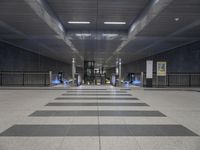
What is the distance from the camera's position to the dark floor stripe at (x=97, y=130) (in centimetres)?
511

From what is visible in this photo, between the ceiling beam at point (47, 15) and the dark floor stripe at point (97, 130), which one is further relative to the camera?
the ceiling beam at point (47, 15)

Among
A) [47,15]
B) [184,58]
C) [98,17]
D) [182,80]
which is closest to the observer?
[47,15]

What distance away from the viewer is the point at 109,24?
751 inches

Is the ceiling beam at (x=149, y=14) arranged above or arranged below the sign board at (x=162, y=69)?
above

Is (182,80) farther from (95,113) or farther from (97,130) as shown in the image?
(97,130)

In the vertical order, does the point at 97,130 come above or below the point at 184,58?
below

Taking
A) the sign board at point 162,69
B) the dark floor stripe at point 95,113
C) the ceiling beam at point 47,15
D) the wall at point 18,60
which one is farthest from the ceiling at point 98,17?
the dark floor stripe at point 95,113

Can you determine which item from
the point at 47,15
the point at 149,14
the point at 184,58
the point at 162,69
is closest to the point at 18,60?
the point at 47,15

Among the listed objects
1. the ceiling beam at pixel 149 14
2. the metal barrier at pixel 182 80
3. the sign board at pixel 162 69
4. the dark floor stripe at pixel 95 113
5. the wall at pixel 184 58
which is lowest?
the dark floor stripe at pixel 95 113

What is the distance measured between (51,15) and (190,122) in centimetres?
1155

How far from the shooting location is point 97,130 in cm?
540

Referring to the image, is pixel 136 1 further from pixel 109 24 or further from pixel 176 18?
pixel 109 24

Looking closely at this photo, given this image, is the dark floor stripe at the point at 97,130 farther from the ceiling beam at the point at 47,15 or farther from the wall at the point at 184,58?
the wall at the point at 184,58

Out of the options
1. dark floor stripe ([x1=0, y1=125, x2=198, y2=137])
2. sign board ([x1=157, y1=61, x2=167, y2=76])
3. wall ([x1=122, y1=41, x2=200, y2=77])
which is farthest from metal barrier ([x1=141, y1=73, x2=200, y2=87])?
dark floor stripe ([x1=0, y1=125, x2=198, y2=137])
